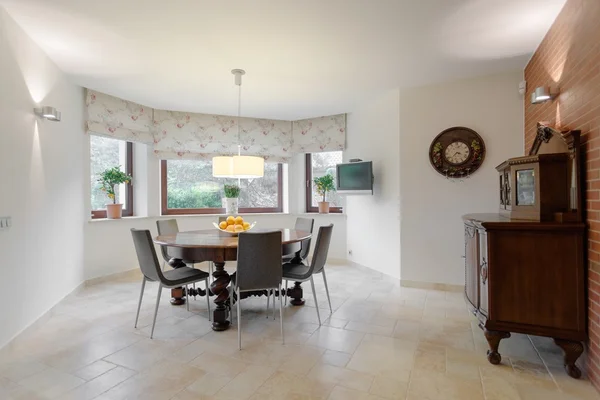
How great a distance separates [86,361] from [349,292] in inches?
100

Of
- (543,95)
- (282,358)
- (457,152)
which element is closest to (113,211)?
(282,358)

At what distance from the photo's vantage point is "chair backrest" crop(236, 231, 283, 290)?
8.16 ft

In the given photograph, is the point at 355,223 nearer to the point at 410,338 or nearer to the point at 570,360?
the point at 410,338

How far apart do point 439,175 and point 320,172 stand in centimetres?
218

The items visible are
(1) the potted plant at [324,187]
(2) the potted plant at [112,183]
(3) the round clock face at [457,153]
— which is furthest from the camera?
(1) the potted plant at [324,187]

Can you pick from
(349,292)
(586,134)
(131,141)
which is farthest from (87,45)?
(586,134)

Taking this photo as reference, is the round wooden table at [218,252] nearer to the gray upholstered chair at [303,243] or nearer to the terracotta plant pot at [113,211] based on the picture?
the gray upholstered chair at [303,243]

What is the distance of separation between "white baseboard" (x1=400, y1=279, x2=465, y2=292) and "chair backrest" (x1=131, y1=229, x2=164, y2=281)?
279 cm

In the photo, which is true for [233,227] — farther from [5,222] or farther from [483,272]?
[483,272]

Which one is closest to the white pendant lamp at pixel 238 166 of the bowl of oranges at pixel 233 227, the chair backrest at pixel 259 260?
the bowl of oranges at pixel 233 227

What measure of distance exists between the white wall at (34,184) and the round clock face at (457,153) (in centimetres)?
406

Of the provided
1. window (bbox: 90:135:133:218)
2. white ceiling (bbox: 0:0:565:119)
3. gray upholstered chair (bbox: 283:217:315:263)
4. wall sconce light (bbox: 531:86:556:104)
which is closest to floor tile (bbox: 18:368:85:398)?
gray upholstered chair (bbox: 283:217:315:263)

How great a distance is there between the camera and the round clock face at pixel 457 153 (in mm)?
3764

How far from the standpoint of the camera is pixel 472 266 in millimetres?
2586
